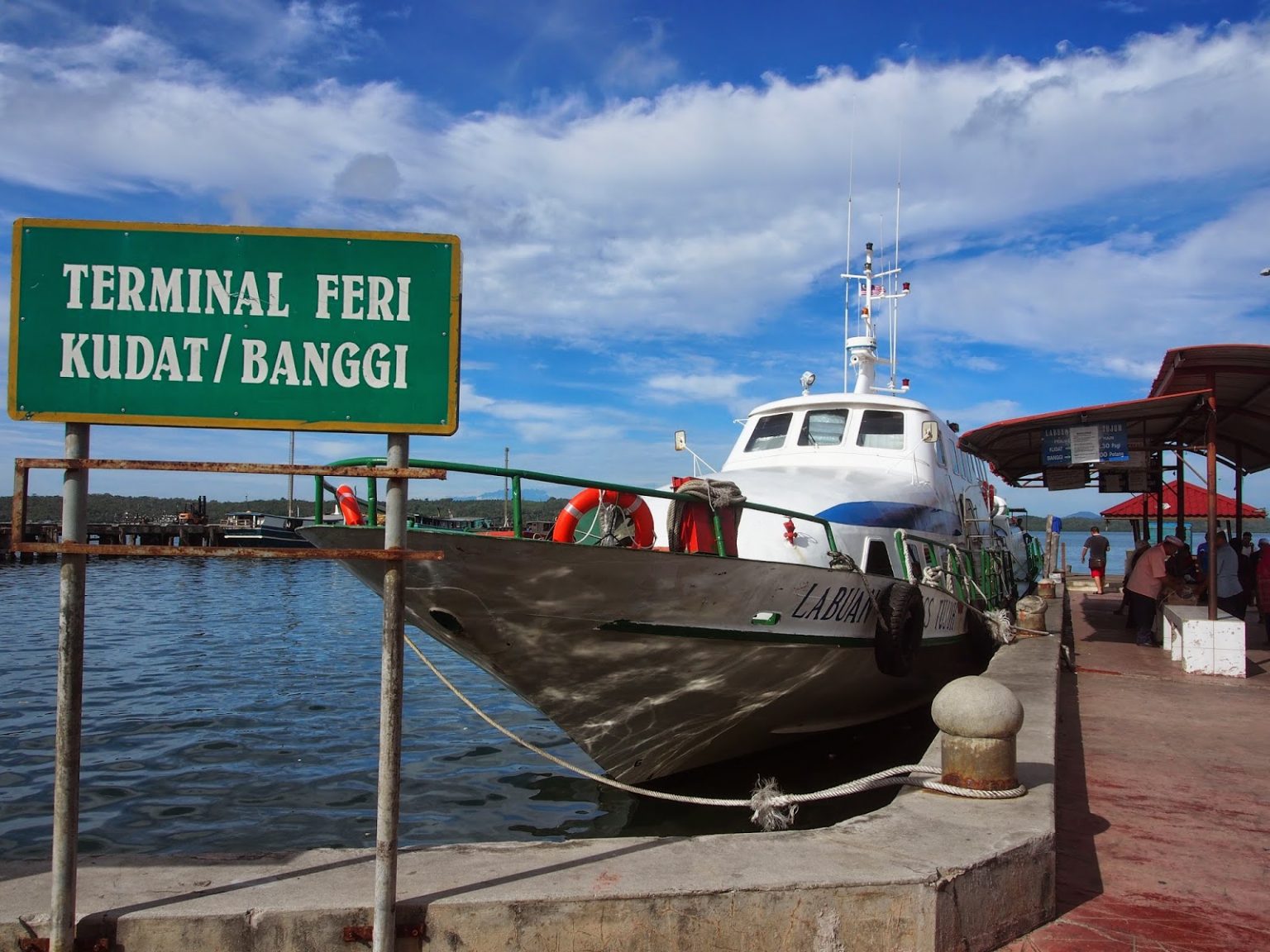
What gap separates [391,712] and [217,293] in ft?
5.31

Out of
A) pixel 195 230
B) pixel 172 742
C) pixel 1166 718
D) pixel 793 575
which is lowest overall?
pixel 172 742

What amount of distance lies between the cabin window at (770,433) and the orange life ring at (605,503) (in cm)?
529

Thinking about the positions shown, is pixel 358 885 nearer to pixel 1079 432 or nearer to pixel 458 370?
pixel 458 370

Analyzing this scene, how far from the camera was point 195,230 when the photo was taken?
3.52m

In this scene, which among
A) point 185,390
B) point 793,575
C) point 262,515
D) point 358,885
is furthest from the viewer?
point 262,515

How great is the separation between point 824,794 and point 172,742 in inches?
337

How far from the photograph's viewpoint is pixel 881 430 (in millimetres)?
11906

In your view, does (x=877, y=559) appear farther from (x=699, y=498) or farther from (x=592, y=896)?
(x=592, y=896)

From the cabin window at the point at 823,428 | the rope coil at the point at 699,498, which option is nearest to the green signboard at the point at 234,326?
the rope coil at the point at 699,498

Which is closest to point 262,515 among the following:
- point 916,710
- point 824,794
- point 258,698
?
point 258,698

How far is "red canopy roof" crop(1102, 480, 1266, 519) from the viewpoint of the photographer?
859 inches

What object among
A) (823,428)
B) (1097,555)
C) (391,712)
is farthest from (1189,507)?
(391,712)

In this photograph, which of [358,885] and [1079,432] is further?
[1079,432]

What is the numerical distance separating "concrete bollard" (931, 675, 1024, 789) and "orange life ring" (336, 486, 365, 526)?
13.9 feet
